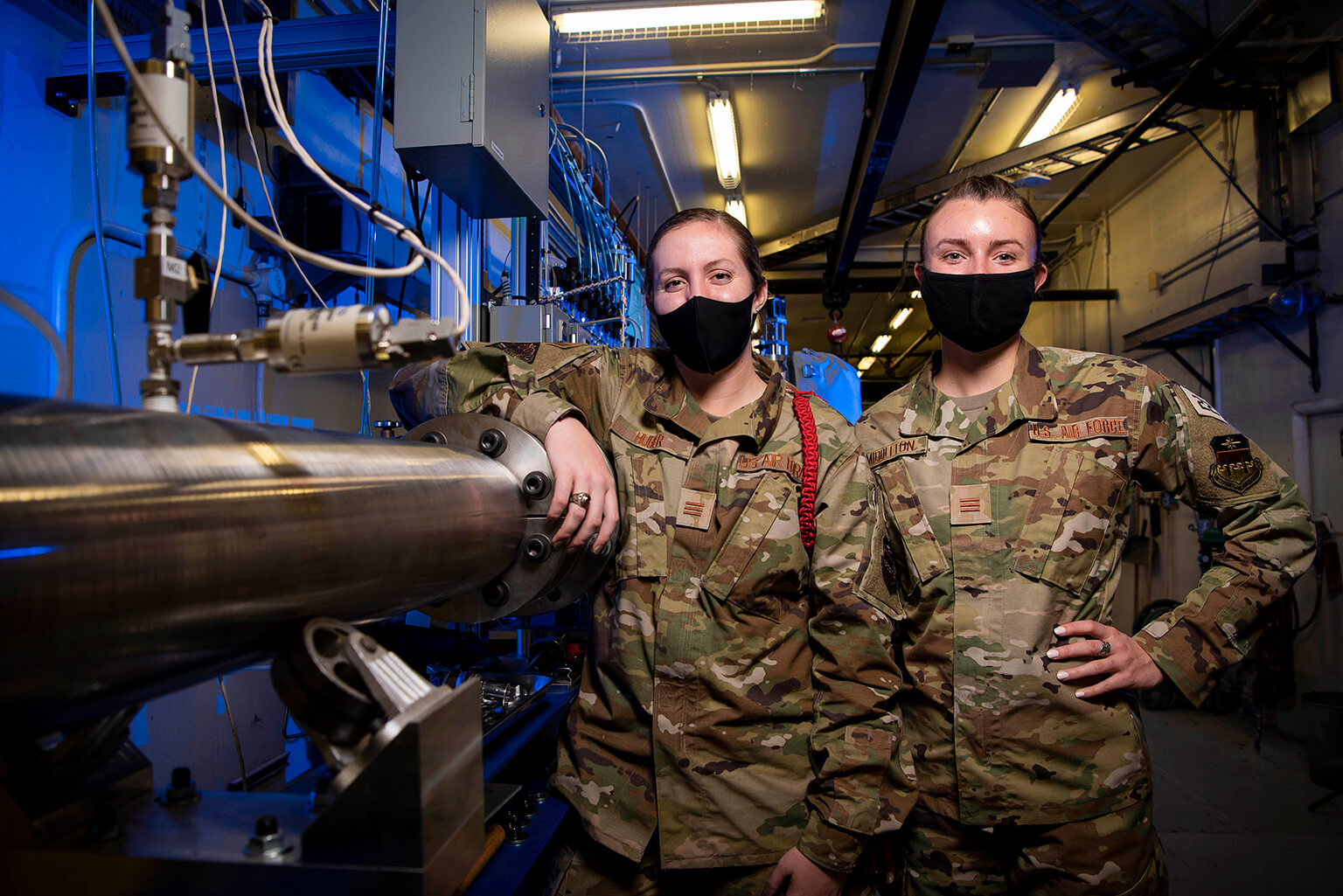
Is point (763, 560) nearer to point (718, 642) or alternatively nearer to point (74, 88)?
point (718, 642)

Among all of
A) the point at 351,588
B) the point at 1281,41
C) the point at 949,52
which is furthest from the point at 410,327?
the point at 1281,41

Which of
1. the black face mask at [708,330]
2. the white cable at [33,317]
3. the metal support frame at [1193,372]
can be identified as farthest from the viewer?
the metal support frame at [1193,372]

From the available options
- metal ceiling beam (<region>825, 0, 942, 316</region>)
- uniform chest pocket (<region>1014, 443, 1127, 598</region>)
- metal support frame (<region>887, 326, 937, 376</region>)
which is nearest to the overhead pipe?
metal ceiling beam (<region>825, 0, 942, 316</region>)

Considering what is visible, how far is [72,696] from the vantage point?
428mm

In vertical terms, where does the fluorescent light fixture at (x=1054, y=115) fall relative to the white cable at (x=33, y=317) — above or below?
above

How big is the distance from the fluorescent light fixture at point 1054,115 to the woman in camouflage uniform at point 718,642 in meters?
3.85

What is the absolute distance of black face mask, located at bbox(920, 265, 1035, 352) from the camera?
139cm

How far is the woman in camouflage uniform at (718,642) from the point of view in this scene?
1151 millimetres

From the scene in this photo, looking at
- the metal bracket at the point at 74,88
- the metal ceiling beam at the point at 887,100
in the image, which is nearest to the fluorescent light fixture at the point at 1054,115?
the metal ceiling beam at the point at 887,100

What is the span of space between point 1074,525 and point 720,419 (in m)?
0.66

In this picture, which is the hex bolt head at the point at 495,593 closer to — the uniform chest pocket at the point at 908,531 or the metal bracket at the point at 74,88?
the uniform chest pocket at the point at 908,531

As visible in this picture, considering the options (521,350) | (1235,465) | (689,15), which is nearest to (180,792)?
(521,350)

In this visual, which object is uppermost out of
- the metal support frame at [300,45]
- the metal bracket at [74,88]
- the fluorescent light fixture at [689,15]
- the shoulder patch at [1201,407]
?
the fluorescent light fixture at [689,15]

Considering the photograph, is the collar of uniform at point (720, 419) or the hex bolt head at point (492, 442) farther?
the collar of uniform at point (720, 419)
